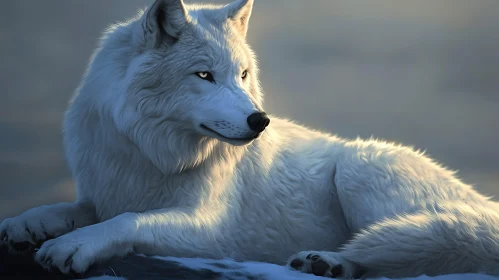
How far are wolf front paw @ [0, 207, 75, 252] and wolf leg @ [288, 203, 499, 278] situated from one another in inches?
63.8

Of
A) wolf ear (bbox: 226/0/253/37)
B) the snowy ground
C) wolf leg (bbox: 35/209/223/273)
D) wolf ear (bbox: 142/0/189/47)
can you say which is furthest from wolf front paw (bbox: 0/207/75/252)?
wolf ear (bbox: 226/0/253/37)

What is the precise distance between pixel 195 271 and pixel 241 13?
186 cm

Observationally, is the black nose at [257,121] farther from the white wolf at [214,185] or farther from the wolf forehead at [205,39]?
the wolf forehead at [205,39]

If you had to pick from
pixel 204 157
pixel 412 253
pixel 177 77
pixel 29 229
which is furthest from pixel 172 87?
pixel 412 253

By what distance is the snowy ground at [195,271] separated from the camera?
12.3 ft

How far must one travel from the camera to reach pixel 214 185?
4.50 m

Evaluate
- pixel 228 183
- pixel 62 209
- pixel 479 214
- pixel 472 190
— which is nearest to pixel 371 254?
pixel 479 214

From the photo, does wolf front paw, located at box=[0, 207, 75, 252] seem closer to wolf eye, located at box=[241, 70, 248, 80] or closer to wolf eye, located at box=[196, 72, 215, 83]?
wolf eye, located at box=[196, 72, 215, 83]

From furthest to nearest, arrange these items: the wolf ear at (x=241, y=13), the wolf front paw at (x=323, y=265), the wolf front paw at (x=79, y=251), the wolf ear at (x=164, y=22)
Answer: the wolf ear at (x=241, y=13) → the wolf ear at (x=164, y=22) → the wolf front paw at (x=323, y=265) → the wolf front paw at (x=79, y=251)

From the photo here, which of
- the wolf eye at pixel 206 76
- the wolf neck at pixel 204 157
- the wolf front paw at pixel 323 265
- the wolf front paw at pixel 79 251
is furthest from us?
the wolf neck at pixel 204 157

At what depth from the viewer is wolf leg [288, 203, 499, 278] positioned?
3.93 m

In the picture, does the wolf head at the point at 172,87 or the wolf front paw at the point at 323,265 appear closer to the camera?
the wolf front paw at the point at 323,265

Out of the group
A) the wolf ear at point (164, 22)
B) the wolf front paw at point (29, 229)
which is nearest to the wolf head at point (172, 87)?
the wolf ear at point (164, 22)

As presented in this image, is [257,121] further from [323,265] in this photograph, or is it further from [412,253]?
[412,253]
